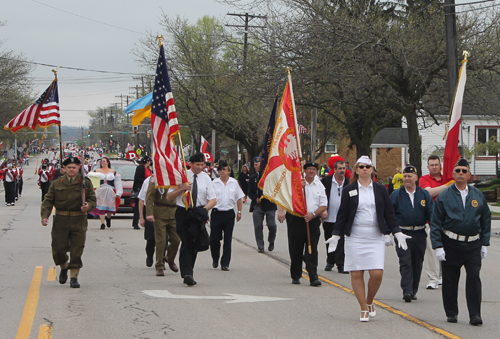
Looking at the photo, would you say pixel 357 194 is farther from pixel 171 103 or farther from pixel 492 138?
pixel 492 138

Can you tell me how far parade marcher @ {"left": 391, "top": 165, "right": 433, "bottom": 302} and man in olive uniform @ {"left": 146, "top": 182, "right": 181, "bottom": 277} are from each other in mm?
3672

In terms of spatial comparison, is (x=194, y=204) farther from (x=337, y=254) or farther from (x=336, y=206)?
(x=337, y=254)

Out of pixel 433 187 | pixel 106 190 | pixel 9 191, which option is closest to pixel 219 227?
pixel 433 187

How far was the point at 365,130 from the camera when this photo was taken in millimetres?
31422

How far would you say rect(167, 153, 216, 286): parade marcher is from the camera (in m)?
9.35

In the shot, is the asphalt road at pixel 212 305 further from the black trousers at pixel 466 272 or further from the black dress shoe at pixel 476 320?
→ the black trousers at pixel 466 272

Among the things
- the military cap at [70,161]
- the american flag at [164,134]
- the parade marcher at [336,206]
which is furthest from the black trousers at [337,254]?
the military cap at [70,161]

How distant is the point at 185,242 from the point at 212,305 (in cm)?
171

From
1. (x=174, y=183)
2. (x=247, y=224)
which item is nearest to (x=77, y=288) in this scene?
(x=174, y=183)

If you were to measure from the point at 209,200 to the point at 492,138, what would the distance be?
3393cm

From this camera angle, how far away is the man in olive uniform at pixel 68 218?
9297 millimetres

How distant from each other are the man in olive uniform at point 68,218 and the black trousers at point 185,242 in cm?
126

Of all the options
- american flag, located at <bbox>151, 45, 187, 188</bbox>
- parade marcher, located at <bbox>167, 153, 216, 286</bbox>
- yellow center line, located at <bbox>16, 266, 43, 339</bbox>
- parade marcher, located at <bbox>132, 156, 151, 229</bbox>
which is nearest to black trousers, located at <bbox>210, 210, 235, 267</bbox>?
parade marcher, located at <bbox>167, 153, 216, 286</bbox>

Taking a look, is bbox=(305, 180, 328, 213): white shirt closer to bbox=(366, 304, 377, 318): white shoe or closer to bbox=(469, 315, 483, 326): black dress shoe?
bbox=(366, 304, 377, 318): white shoe
